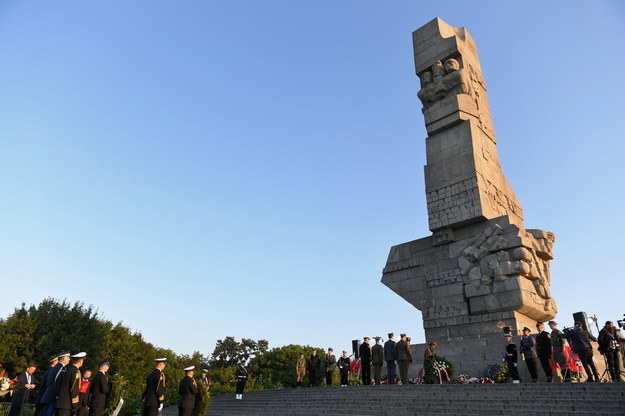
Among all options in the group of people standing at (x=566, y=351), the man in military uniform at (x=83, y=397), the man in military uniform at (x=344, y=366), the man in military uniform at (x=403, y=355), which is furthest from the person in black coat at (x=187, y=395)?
the group of people standing at (x=566, y=351)

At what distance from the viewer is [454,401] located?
884cm

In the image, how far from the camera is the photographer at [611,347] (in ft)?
32.8

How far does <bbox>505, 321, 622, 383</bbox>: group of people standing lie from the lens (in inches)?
388

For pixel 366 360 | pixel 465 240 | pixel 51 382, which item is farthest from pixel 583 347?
pixel 51 382

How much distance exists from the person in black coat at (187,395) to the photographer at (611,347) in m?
8.87

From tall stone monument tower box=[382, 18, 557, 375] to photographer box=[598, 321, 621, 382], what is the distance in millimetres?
3481

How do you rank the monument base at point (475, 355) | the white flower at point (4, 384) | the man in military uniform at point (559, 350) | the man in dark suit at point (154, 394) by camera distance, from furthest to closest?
1. the monument base at point (475, 355)
2. the white flower at point (4, 384)
3. the man in military uniform at point (559, 350)
4. the man in dark suit at point (154, 394)

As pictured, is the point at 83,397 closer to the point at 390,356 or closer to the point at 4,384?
the point at 4,384

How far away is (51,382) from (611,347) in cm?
1151

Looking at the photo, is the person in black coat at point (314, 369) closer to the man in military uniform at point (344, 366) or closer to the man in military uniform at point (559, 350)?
the man in military uniform at point (344, 366)

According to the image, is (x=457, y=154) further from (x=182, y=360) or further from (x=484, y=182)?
(x=182, y=360)

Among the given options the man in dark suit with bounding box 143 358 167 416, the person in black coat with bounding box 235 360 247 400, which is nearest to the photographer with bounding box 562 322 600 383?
the man in dark suit with bounding box 143 358 167 416

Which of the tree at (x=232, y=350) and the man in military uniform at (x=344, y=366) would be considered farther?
the tree at (x=232, y=350)

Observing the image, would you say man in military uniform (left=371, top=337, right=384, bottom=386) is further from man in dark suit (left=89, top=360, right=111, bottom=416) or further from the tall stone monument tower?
man in dark suit (left=89, top=360, right=111, bottom=416)
